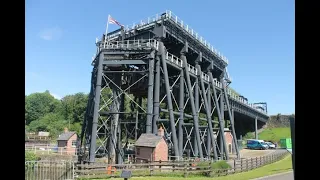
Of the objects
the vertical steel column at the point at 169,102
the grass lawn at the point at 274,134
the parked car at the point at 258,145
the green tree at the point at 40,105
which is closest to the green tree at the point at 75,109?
the green tree at the point at 40,105

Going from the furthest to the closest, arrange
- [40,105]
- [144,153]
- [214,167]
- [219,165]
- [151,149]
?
[40,105]
[144,153]
[151,149]
[219,165]
[214,167]

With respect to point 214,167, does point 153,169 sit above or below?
above

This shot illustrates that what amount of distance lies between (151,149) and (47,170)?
337 inches

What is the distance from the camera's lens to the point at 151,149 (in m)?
27.9

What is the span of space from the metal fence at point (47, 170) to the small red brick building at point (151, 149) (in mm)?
7160

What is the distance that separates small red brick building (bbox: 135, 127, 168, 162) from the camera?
27797 millimetres

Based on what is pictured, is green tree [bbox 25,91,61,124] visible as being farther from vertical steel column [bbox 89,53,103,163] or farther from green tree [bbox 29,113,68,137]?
vertical steel column [bbox 89,53,103,163]

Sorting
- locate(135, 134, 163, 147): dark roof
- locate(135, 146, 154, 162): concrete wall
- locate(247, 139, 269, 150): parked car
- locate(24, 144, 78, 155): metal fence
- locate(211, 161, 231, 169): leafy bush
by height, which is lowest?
locate(247, 139, 269, 150): parked car

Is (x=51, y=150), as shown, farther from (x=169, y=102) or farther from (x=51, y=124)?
(x=51, y=124)

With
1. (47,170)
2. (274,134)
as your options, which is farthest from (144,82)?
(274,134)

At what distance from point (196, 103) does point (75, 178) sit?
2293cm

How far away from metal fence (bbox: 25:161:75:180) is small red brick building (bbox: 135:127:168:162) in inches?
282

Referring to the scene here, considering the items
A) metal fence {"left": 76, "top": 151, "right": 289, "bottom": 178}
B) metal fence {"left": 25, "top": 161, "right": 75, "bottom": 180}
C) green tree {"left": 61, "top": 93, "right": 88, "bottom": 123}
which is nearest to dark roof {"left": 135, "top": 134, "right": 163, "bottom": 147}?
metal fence {"left": 76, "top": 151, "right": 289, "bottom": 178}
